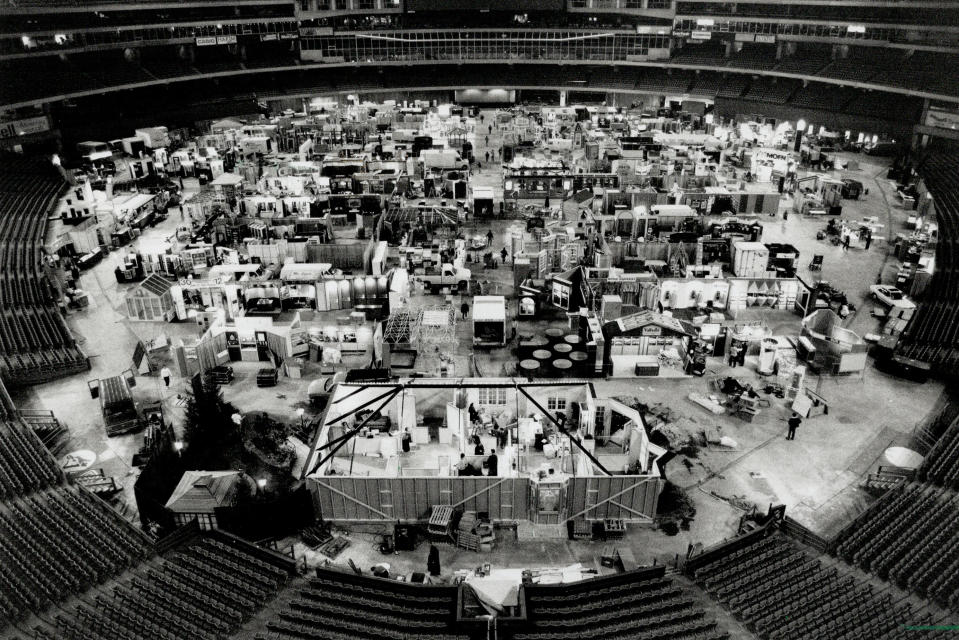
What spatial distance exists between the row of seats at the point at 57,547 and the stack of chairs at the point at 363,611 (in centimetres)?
507

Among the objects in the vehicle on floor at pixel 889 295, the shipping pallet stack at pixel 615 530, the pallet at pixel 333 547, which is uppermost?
the vehicle on floor at pixel 889 295

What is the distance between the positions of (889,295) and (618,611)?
86.1 ft

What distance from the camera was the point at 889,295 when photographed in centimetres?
3588

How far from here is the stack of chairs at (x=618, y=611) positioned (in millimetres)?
17422

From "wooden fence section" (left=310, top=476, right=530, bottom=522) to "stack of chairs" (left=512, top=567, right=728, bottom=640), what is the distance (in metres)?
3.65

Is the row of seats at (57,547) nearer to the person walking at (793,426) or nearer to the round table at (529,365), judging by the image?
the round table at (529,365)

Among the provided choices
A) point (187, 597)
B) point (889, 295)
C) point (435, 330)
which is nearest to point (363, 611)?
point (187, 597)

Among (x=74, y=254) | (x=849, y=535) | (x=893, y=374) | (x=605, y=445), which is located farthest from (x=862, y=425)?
(x=74, y=254)

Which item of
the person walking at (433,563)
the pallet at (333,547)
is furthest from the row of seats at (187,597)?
the person walking at (433,563)

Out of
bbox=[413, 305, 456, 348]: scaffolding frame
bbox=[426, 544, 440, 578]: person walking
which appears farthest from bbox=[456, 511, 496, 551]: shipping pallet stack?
bbox=[413, 305, 456, 348]: scaffolding frame

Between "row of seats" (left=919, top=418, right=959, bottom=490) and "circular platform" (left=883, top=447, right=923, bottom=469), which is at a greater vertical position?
"row of seats" (left=919, top=418, right=959, bottom=490)

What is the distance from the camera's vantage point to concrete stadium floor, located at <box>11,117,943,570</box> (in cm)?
2159

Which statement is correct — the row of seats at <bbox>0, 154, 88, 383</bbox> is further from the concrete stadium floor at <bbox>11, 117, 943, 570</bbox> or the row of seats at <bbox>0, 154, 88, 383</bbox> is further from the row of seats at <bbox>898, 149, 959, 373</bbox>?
the row of seats at <bbox>898, 149, 959, 373</bbox>

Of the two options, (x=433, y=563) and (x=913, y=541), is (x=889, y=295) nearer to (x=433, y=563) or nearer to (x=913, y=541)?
(x=913, y=541)
